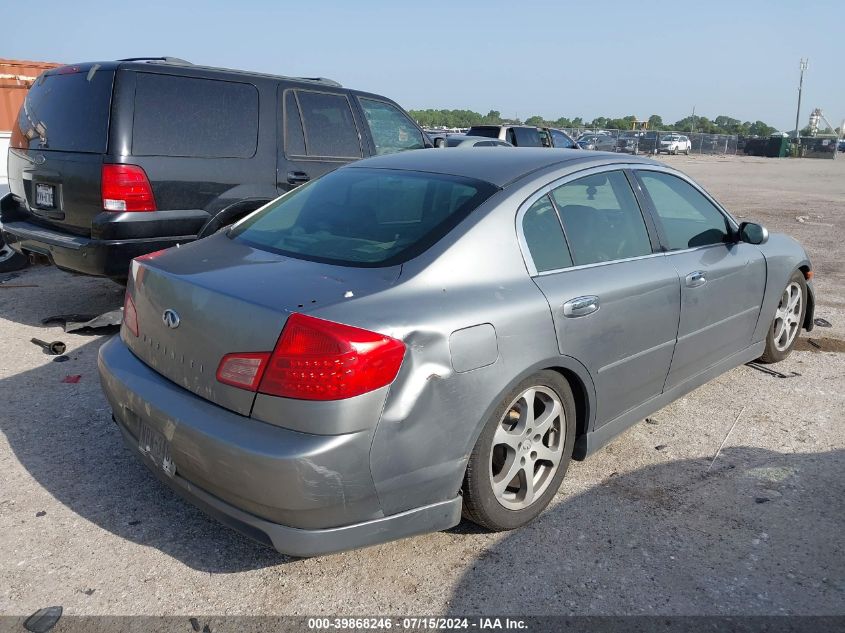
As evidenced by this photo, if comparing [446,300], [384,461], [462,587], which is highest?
[446,300]

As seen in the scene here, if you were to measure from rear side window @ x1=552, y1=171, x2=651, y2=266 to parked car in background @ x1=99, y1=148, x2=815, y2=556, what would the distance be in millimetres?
12

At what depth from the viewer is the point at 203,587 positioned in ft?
8.77

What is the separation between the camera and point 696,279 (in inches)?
152

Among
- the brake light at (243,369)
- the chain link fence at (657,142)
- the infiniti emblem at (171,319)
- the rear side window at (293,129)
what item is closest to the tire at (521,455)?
the brake light at (243,369)

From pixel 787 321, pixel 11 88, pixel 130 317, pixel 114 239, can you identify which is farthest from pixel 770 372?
pixel 11 88

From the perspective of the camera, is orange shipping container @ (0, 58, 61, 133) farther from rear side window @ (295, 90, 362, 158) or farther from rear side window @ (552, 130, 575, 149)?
rear side window @ (552, 130, 575, 149)

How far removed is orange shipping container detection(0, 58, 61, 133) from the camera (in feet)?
39.2

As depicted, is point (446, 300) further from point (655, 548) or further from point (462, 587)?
point (655, 548)

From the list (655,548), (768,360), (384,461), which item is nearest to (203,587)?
(384,461)

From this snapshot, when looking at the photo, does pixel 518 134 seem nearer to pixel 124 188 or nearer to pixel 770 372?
pixel 770 372

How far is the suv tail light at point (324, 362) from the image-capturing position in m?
2.36

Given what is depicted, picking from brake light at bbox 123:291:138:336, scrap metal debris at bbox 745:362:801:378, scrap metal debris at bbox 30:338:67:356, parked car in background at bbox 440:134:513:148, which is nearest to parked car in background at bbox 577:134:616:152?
parked car in background at bbox 440:134:513:148

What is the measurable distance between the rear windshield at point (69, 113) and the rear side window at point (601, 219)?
345 centimetres

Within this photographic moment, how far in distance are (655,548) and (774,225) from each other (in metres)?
11.7
